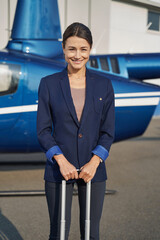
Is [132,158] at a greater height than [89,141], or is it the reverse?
[89,141]

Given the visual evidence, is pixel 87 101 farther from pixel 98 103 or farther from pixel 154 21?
pixel 154 21

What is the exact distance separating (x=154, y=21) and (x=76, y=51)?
50.2 feet

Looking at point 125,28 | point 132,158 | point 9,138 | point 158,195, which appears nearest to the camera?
point 158,195

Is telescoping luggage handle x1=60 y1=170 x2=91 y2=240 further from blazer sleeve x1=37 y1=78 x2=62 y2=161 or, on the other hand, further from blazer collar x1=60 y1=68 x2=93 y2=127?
blazer collar x1=60 y1=68 x2=93 y2=127

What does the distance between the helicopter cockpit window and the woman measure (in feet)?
9.87

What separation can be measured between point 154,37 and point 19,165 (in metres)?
11.9

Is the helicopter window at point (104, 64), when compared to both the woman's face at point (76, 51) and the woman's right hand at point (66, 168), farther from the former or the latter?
the woman's right hand at point (66, 168)

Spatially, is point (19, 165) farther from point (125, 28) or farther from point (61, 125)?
point (125, 28)

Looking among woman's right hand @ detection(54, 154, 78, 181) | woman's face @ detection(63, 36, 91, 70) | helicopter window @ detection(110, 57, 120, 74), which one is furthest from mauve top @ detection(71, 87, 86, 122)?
helicopter window @ detection(110, 57, 120, 74)

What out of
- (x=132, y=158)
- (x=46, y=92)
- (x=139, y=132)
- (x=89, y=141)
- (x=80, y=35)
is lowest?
(x=132, y=158)

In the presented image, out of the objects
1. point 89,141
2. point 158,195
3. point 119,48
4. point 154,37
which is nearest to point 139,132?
point 158,195

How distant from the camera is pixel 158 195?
4.76m

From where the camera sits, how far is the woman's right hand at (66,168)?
1.96m

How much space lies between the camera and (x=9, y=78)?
16.5ft
